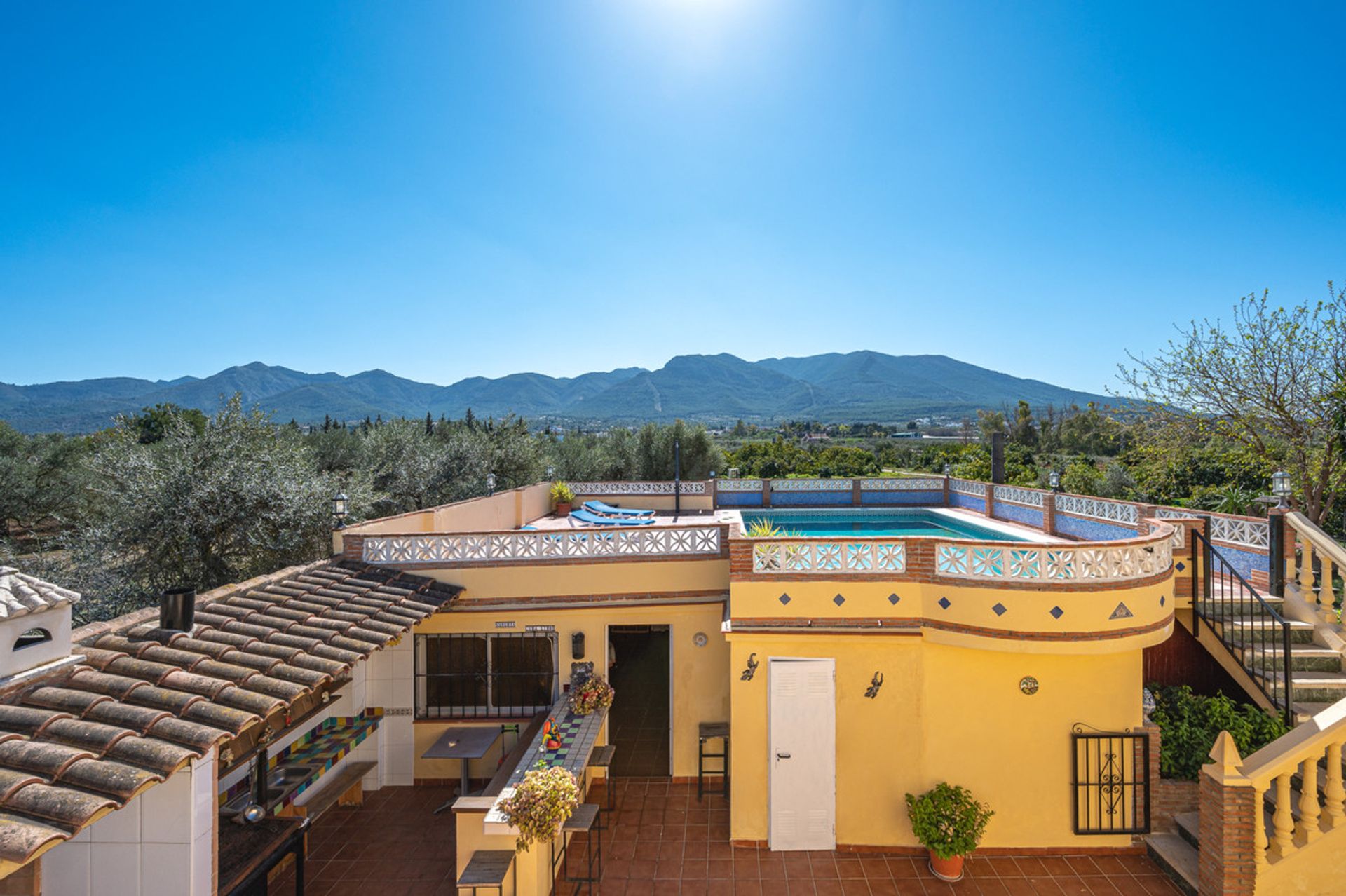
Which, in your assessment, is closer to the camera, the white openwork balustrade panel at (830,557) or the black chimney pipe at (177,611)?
the black chimney pipe at (177,611)

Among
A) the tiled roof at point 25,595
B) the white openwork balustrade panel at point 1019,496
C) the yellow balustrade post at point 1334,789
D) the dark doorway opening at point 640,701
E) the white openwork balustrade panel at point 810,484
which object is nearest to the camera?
the tiled roof at point 25,595

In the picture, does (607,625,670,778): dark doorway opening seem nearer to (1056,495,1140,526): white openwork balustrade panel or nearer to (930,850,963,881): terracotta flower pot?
(930,850,963,881): terracotta flower pot

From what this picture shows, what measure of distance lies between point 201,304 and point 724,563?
161ft

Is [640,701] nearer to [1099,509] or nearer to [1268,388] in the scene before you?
[1099,509]

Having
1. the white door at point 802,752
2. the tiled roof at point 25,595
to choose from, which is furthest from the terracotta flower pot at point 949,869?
the tiled roof at point 25,595

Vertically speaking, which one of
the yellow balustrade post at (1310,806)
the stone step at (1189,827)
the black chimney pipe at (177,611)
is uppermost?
the black chimney pipe at (177,611)

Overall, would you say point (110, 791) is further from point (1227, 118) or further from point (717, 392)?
point (717, 392)

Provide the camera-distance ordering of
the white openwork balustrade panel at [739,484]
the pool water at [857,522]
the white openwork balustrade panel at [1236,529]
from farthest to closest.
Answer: the white openwork balustrade panel at [739,484] < the pool water at [857,522] < the white openwork balustrade panel at [1236,529]

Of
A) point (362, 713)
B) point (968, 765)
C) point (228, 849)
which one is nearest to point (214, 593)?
point (228, 849)

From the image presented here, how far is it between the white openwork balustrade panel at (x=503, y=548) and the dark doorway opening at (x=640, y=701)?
50.8 inches

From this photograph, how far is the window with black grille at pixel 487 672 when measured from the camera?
9.07 metres

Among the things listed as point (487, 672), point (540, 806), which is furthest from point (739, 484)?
point (540, 806)

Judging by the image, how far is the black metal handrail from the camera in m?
7.14

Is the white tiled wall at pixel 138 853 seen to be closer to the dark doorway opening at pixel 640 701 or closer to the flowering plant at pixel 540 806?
the flowering plant at pixel 540 806
